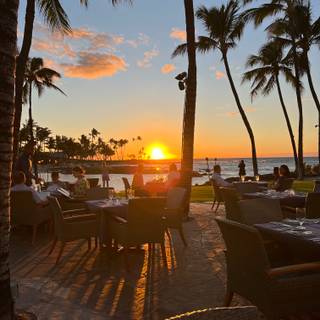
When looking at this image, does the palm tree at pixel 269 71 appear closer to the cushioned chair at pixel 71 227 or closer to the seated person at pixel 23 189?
the seated person at pixel 23 189

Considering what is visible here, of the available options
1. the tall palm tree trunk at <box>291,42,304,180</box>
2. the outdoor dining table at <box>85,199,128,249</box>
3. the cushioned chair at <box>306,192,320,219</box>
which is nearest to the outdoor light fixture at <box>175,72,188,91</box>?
the outdoor dining table at <box>85,199,128,249</box>

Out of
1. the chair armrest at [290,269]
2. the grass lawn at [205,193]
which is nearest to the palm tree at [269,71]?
the grass lawn at [205,193]

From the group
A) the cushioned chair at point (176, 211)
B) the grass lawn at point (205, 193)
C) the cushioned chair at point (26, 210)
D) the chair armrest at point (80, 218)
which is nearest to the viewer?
the chair armrest at point (80, 218)

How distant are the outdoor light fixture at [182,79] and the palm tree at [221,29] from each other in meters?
8.22

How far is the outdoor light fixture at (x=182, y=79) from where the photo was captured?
34.2ft

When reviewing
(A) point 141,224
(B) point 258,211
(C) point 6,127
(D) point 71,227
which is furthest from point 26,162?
(C) point 6,127

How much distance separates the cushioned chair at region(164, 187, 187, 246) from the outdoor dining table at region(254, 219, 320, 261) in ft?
7.73

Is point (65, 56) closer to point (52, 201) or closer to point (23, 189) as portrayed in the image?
point (23, 189)

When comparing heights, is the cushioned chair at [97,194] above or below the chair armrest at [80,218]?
above

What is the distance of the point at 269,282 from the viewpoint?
2.82m

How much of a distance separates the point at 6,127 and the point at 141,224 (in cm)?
306

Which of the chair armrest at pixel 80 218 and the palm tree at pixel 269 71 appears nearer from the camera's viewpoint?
the chair armrest at pixel 80 218

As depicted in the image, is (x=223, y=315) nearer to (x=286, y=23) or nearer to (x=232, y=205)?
(x=232, y=205)

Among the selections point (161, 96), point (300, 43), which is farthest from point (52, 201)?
point (300, 43)
